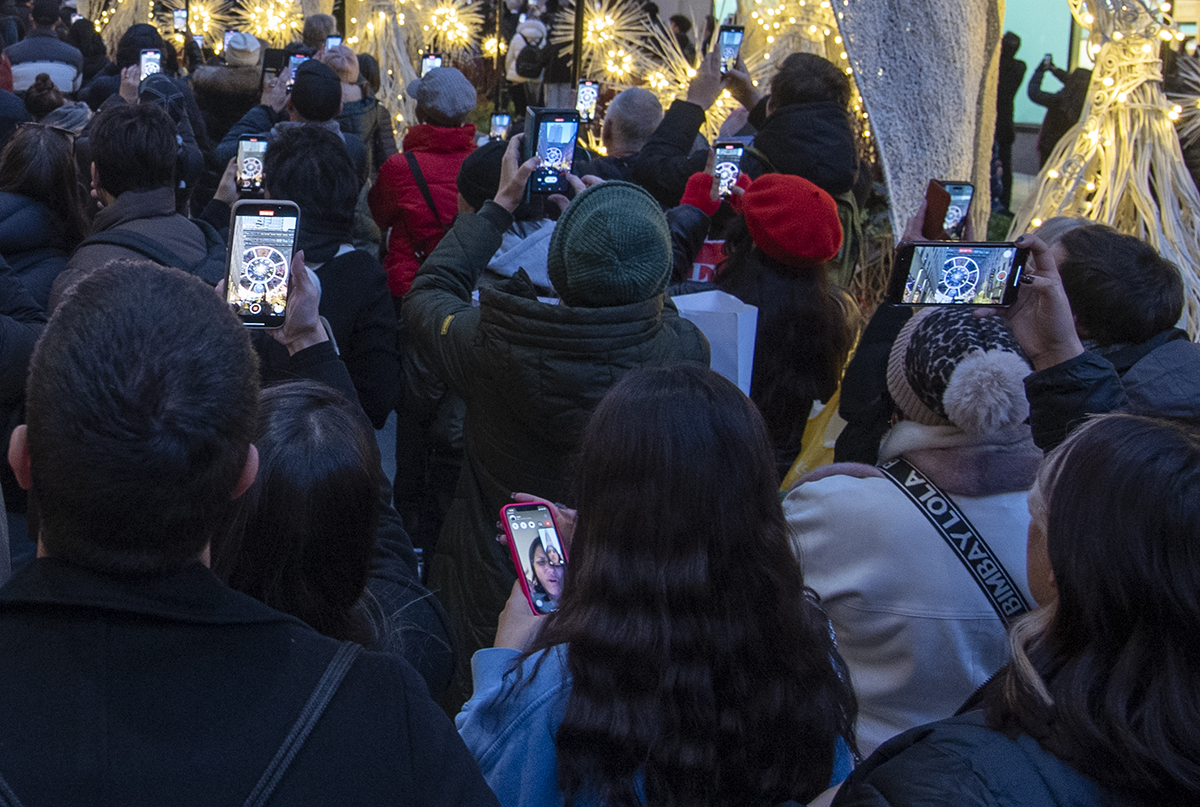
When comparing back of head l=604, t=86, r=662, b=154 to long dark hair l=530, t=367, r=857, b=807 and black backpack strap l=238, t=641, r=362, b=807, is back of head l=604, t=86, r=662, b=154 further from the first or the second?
black backpack strap l=238, t=641, r=362, b=807

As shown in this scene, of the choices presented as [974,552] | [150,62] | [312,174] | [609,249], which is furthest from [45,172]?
[150,62]

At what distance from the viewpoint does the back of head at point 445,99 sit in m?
3.83

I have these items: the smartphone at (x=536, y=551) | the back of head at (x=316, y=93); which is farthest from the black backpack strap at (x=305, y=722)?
the back of head at (x=316, y=93)

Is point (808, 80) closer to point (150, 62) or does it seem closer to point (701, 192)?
point (701, 192)

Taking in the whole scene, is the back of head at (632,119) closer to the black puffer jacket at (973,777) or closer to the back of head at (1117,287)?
the back of head at (1117,287)

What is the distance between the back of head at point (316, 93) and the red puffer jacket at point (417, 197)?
75 centimetres

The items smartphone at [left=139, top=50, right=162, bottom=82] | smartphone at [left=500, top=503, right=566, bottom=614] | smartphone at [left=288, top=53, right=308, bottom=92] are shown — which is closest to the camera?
smartphone at [left=500, top=503, right=566, bottom=614]

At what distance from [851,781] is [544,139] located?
2.21 metres

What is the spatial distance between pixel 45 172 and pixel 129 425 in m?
2.20

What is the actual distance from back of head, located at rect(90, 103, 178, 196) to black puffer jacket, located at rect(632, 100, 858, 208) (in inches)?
63.8

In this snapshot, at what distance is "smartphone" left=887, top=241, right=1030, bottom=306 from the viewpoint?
2.05 metres

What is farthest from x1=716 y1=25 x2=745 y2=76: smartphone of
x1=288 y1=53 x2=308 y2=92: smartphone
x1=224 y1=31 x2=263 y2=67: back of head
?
x1=224 y1=31 x2=263 y2=67: back of head

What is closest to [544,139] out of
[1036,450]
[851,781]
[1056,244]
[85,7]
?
[1056,244]

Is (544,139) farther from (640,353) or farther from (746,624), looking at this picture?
(746,624)
